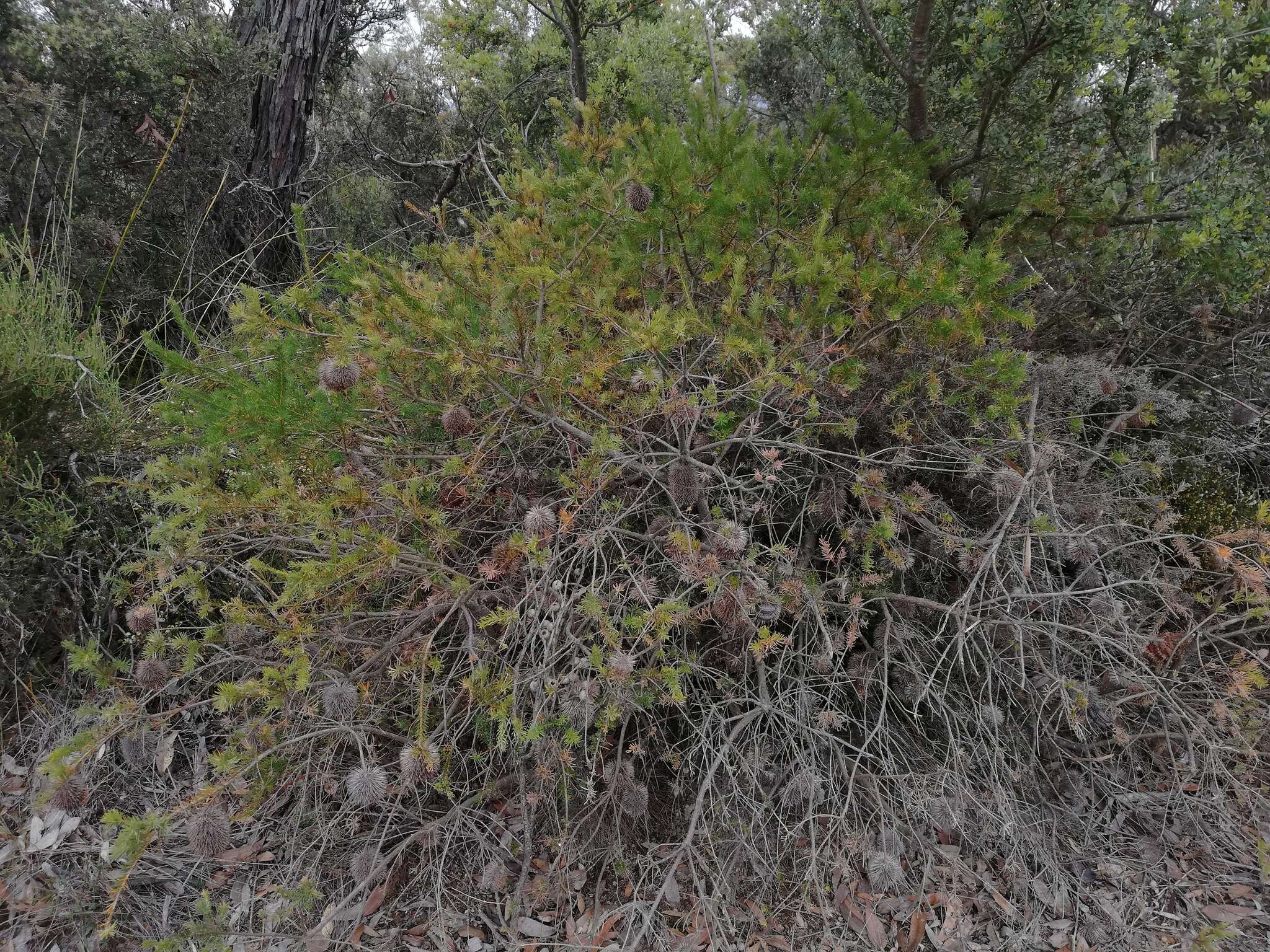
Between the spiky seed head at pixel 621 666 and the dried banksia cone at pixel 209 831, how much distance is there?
0.98 m

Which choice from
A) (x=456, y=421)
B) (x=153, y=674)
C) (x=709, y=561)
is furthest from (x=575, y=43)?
(x=153, y=674)

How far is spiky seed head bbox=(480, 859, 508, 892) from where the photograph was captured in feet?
6.31

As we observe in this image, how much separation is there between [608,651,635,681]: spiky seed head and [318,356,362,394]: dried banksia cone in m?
0.90

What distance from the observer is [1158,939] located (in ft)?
6.51

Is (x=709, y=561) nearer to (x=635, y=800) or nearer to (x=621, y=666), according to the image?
(x=621, y=666)

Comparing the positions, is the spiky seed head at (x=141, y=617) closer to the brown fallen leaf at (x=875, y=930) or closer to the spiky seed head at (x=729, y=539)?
the spiky seed head at (x=729, y=539)

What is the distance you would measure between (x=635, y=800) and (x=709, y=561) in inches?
26.6

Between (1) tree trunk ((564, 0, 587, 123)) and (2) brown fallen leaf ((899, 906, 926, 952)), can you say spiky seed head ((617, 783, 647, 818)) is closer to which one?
(2) brown fallen leaf ((899, 906, 926, 952))

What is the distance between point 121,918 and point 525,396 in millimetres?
1755

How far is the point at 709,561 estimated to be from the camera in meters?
1.78

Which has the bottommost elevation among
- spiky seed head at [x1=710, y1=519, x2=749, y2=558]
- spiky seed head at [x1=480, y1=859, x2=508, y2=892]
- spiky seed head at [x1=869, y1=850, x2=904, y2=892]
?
spiky seed head at [x1=480, y1=859, x2=508, y2=892]

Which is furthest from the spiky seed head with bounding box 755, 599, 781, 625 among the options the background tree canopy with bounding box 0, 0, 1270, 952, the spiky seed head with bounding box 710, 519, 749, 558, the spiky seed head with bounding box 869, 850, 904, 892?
the spiky seed head with bounding box 869, 850, 904, 892

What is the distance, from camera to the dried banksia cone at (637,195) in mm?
2012

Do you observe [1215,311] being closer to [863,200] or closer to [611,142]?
[863,200]
